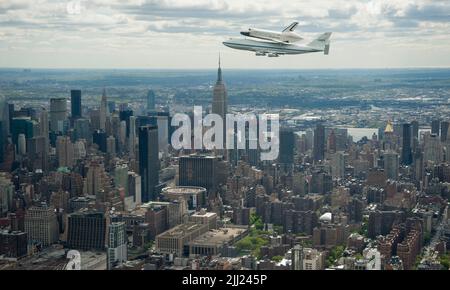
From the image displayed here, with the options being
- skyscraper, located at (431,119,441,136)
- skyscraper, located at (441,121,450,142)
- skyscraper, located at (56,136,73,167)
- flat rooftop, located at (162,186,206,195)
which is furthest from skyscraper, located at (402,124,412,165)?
skyscraper, located at (56,136,73,167)

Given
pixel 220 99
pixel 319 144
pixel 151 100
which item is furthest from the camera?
pixel 319 144

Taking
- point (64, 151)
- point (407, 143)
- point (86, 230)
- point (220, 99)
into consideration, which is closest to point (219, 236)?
point (86, 230)

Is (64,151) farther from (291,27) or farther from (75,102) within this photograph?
(291,27)

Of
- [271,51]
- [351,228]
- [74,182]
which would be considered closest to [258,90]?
[351,228]

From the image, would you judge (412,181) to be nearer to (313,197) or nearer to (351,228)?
(313,197)

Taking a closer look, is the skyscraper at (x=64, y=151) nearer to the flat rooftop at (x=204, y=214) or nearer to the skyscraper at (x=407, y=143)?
the flat rooftop at (x=204, y=214)
